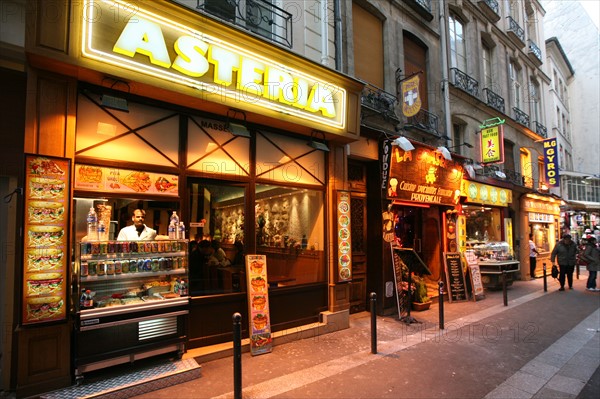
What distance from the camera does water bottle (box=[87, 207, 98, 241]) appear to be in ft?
14.8

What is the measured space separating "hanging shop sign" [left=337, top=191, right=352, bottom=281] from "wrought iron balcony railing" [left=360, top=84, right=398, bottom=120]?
278 centimetres

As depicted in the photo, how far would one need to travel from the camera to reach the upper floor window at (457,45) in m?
12.5

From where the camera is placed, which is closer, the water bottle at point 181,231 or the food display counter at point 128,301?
the food display counter at point 128,301

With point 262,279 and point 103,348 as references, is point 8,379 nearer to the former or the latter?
point 103,348

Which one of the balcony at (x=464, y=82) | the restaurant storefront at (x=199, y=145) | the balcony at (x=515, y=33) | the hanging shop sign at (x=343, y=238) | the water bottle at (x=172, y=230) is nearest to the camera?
the restaurant storefront at (x=199, y=145)

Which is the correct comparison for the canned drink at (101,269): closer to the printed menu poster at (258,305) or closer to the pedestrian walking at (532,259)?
the printed menu poster at (258,305)

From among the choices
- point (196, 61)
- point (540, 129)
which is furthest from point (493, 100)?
point (196, 61)

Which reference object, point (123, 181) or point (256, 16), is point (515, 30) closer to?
point (256, 16)

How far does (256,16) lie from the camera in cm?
686

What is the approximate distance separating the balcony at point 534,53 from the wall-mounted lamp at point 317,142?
16.8 metres

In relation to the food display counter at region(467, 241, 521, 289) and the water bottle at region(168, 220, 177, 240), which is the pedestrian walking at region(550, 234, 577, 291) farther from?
the water bottle at region(168, 220, 177, 240)

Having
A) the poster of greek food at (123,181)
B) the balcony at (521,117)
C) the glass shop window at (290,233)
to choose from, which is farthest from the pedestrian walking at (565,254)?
the poster of greek food at (123,181)

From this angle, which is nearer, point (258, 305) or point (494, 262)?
point (258, 305)

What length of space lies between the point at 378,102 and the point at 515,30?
489 inches
